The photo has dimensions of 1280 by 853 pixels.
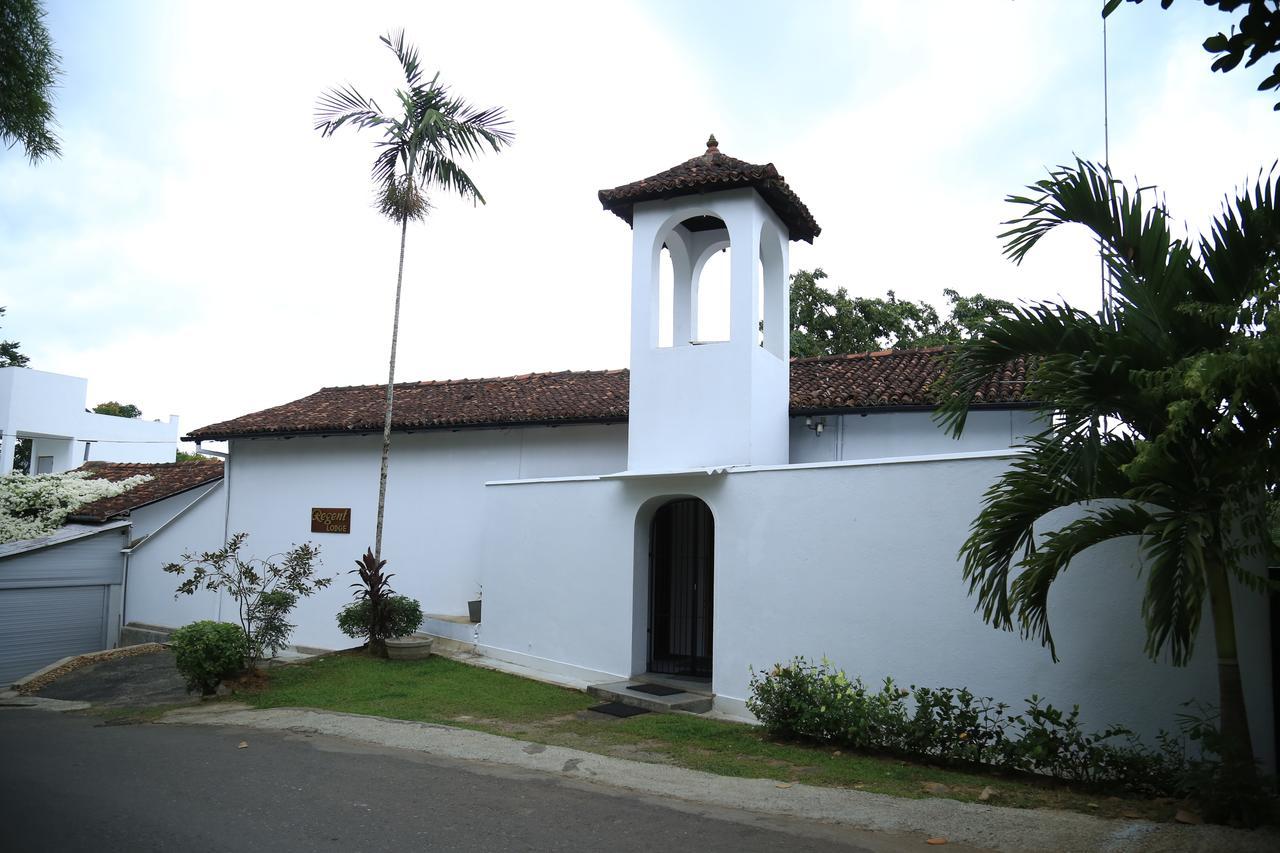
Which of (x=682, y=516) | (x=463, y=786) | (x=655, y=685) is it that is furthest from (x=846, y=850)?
(x=682, y=516)

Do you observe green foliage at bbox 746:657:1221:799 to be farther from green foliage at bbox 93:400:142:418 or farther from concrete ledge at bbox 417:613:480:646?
green foliage at bbox 93:400:142:418

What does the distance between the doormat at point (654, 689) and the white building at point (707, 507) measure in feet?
1.66

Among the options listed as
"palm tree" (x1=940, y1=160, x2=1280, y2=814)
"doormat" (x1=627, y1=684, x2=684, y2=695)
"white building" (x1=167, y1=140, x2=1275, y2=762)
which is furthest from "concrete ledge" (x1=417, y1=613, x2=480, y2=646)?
"palm tree" (x1=940, y1=160, x2=1280, y2=814)

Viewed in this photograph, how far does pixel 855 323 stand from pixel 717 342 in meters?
13.6

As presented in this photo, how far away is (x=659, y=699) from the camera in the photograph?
10.2 m

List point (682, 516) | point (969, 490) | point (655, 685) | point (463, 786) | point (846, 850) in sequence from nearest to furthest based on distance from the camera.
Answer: point (846, 850) → point (463, 786) → point (969, 490) → point (655, 685) → point (682, 516)

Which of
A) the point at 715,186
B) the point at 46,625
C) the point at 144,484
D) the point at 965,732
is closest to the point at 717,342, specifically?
the point at 715,186

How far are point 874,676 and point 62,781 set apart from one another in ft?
23.5

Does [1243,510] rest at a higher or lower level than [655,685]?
higher

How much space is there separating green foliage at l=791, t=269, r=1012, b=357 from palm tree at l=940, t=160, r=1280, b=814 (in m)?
17.8

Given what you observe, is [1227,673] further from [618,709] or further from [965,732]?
[618,709]

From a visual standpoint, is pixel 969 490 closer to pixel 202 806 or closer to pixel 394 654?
pixel 202 806

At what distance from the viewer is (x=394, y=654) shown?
13.3 metres

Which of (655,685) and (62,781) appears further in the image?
(655,685)
